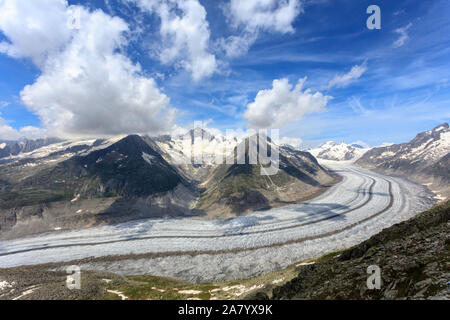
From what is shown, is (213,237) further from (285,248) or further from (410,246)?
(410,246)

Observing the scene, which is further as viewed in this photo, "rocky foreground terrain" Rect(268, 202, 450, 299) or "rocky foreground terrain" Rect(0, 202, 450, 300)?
"rocky foreground terrain" Rect(0, 202, 450, 300)

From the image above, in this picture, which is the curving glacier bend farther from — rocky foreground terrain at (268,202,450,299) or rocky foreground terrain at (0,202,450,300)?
rocky foreground terrain at (268,202,450,299)

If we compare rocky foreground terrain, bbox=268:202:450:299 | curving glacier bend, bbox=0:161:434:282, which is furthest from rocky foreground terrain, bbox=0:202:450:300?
curving glacier bend, bbox=0:161:434:282

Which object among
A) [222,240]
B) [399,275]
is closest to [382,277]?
[399,275]

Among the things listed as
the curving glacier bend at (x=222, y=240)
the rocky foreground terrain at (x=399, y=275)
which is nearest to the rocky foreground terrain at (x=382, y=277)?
the rocky foreground terrain at (x=399, y=275)

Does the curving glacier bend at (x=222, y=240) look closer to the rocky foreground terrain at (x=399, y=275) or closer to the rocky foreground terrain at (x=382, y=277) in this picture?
the rocky foreground terrain at (x=382, y=277)
